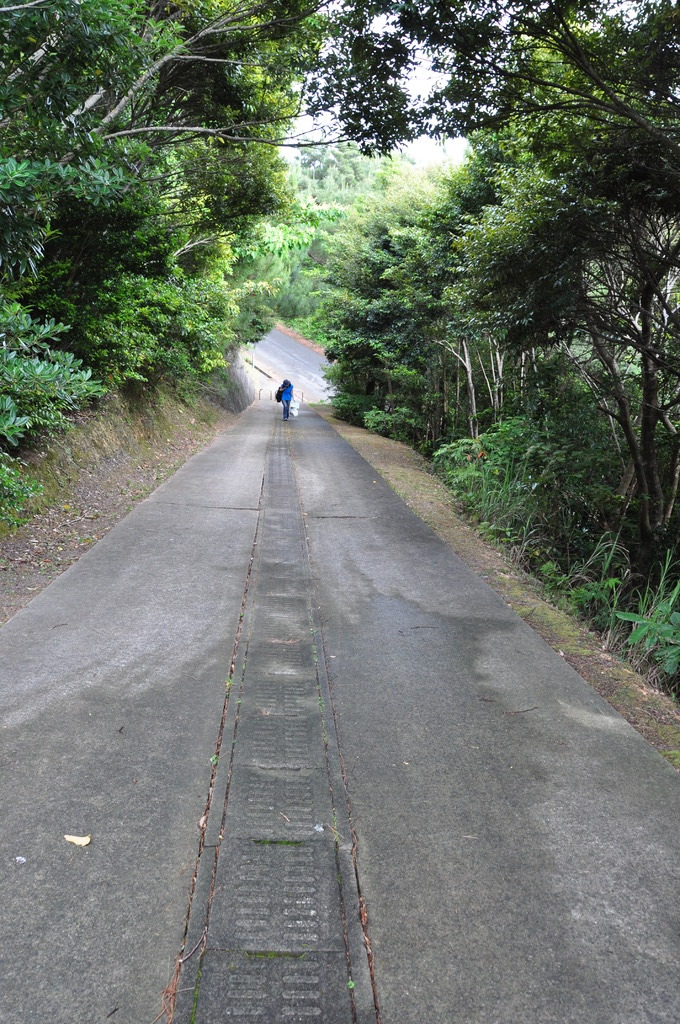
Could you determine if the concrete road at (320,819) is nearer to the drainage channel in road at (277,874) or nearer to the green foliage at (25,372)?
the drainage channel in road at (277,874)

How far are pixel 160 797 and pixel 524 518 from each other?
6.28 m

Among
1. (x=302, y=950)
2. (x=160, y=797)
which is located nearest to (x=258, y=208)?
(x=160, y=797)

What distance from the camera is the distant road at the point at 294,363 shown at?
41938 mm

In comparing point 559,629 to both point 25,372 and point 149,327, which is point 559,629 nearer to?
point 25,372

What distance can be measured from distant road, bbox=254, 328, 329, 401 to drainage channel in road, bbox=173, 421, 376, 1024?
116 feet

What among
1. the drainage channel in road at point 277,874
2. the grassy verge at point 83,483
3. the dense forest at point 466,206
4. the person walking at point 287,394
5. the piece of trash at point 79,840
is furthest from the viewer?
the person walking at point 287,394

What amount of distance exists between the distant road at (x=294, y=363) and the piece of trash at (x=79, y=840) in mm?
36233

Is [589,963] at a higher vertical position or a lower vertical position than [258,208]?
lower

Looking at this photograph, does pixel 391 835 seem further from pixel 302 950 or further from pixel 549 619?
pixel 549 619

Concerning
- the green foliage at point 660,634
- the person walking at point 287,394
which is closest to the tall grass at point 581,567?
the green foliage at point 660,634

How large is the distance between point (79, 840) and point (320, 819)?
3.13 ft

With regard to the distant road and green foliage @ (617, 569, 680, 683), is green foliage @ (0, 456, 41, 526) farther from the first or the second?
the distant road

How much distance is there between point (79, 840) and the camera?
250 cm

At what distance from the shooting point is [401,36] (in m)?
5.26
